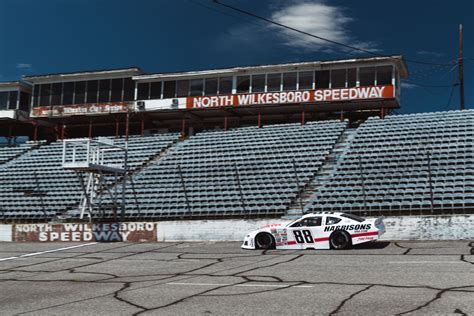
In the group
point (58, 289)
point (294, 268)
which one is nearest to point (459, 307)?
point (294, 268)

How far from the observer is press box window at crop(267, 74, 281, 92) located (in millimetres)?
35375

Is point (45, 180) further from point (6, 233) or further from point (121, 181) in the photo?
point (6, 233)

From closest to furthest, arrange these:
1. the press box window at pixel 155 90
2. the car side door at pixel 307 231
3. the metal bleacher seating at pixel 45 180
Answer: the car side door at pixel 307 231 < the metal bleacher seating at pixel 45 180 < the press box window at pixel 155 90

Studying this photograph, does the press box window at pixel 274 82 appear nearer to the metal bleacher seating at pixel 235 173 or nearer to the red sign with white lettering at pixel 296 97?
the red sign with white lettering at pixel 296 97

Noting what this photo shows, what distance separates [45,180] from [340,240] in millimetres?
18879

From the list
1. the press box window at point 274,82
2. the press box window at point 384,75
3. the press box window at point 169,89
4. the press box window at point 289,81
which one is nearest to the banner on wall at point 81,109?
the press box window at point 169,89

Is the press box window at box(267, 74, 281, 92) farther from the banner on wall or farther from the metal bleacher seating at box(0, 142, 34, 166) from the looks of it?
the metal bleacher seating at box(0, 142, 34, 166)

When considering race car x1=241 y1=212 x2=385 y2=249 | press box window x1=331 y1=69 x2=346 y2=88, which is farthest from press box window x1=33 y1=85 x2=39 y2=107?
race car x1=241 y1=212 x2=385 y2=249

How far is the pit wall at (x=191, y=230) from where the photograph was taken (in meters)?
17.0

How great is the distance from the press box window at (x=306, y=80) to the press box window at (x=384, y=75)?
418 cm

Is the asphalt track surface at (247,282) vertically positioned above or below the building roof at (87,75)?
below

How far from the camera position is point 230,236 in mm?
19672

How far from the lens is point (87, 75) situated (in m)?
39.8

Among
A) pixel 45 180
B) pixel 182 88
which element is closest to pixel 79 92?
pixel 182 88
